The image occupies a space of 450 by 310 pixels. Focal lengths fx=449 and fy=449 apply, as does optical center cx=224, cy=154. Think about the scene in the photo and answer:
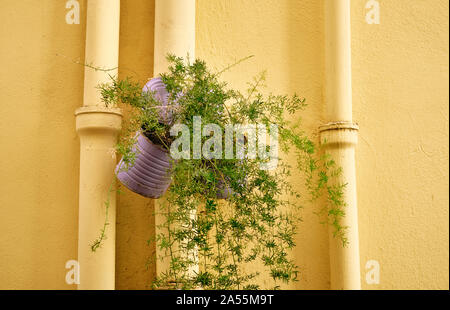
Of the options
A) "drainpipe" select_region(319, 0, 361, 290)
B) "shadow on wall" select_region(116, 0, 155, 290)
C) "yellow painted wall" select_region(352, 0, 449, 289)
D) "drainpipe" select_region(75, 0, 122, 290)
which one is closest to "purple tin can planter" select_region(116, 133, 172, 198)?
"drainpipe" select_region(75, 0, 122, 290)

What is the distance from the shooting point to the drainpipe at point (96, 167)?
1938mm

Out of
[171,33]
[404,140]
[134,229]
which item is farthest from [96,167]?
[404,140]

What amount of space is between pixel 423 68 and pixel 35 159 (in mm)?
2060

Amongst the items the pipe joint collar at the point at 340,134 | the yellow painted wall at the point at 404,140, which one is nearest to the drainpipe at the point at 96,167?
the pipe joint collar at the point at 340,134

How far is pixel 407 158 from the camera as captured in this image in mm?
2387

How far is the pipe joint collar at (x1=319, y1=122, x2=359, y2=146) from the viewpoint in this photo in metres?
2.19

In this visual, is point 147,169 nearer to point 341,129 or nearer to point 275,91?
point 275,91

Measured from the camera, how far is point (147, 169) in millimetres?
1657

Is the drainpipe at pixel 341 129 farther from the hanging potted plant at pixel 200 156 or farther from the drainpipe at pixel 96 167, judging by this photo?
the drainpipe at pixel 96 167

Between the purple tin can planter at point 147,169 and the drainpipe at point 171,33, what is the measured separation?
0.28 m

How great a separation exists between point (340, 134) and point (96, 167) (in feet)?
3.80

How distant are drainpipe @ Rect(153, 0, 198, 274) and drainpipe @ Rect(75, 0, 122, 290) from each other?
8.5 inches

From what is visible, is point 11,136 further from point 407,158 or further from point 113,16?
point 407,158

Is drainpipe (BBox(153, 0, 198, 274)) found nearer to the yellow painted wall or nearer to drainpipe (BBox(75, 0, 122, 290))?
drainpipe (BBox(75, 0, 122, 290))
